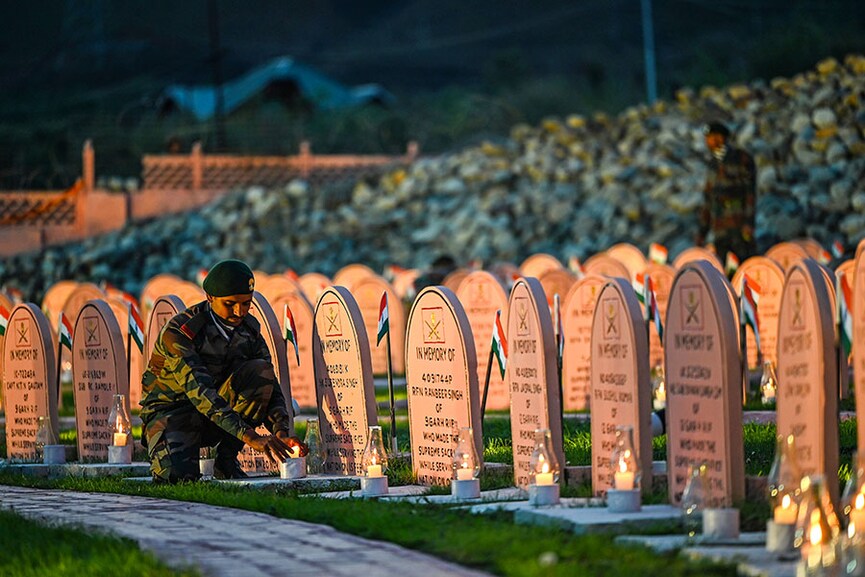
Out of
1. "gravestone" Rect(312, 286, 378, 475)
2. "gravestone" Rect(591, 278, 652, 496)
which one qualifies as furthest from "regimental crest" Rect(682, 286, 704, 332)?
"gravestone" Rect(312, 286, 378, 475)

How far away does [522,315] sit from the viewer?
34.5ft

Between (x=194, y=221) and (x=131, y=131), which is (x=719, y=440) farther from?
(x=131, y=131)

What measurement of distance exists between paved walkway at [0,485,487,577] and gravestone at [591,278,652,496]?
1.72 metres

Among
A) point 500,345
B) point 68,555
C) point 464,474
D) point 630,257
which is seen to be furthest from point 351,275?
point 68,555

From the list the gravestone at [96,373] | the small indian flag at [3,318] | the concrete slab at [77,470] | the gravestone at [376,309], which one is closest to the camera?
the concrete slab at [77,470]

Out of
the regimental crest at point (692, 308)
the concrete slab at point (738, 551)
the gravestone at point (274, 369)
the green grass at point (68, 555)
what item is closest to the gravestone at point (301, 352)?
the gravestone at point (274, 369)

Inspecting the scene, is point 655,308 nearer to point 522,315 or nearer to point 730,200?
point 522,315

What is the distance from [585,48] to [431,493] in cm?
6918

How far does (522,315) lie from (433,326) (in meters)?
0.62

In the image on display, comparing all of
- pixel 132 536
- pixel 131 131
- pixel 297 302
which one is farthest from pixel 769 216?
pixel 131 131

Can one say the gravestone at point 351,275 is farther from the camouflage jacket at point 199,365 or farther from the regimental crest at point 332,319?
the camouflage jacket at point 199,365

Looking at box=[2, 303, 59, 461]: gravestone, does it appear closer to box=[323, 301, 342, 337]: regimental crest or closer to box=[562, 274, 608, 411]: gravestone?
box=[323, 301, 342, 337]: regimental crest

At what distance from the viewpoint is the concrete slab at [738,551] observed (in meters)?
7.09

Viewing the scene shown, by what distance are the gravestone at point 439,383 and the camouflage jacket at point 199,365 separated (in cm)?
88
